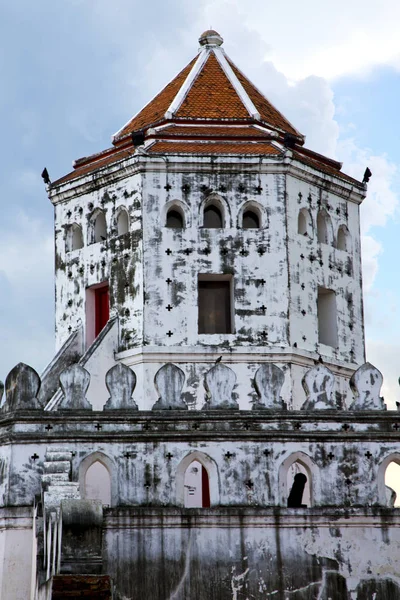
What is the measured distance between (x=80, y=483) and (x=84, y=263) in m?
7.20

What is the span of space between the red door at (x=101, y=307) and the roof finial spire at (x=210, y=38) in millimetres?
6122

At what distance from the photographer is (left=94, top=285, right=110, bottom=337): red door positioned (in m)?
26.3

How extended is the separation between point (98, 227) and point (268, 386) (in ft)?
22.5

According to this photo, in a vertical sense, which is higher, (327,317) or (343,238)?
(343,238)

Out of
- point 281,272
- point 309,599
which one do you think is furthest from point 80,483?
point 281,272

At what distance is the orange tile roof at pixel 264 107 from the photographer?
90.7ft

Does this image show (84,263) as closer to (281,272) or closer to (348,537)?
(281,272)

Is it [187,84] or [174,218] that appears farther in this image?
[187,84]

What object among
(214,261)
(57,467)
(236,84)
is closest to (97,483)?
(57,467)

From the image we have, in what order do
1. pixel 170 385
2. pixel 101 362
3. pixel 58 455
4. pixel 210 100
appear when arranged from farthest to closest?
pixel 210 100, pixel 101 362, pixel 170 385, pixel 58 455

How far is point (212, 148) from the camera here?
25.9m

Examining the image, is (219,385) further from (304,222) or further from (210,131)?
(210,131)

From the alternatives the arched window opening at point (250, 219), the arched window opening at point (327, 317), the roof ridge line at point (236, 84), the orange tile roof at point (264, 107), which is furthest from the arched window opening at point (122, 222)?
the arched window opening at point (327, 317)

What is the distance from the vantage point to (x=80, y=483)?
2023cm
